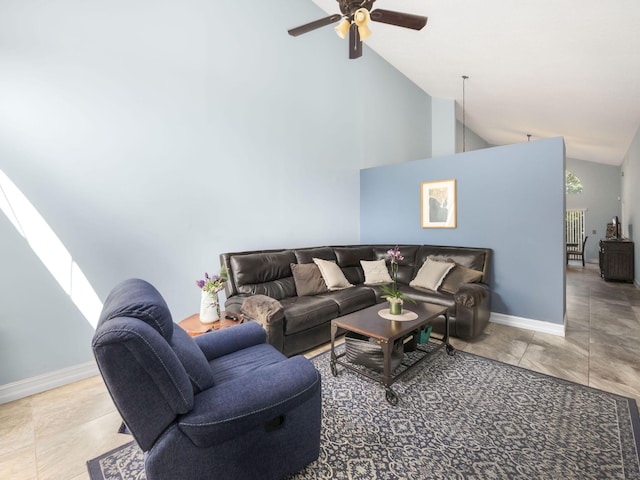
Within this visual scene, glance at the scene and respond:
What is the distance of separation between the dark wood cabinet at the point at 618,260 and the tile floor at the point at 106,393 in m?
2.48

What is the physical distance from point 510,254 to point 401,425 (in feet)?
9.66

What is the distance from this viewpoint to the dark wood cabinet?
6063 mm

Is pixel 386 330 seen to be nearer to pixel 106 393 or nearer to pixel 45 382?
pixel 106 393

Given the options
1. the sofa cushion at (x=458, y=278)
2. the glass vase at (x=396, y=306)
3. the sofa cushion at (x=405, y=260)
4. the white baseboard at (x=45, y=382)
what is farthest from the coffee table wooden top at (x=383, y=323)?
the white baseboard at (x=45, y=382)

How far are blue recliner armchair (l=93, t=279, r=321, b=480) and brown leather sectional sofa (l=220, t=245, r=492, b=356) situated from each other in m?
1.16

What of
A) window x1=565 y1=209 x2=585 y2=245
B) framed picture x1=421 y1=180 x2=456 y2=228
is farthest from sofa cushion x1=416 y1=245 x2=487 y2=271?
window x1=565 y1=209 x2=585 y2=245

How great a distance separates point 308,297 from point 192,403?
7.18 ft

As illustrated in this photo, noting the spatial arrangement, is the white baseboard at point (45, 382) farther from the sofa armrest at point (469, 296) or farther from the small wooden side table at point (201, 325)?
the sofa armrest at point (469, 296)

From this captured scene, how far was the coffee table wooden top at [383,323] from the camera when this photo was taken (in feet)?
7.19

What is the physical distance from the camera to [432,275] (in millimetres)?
3721

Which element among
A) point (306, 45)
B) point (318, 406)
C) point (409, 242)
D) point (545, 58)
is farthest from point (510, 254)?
point (306, 45)

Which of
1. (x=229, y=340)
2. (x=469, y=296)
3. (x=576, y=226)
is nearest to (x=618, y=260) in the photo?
(x=576, y=226)

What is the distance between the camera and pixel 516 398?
215 centimetres

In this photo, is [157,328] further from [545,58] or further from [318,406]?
[545,58]
